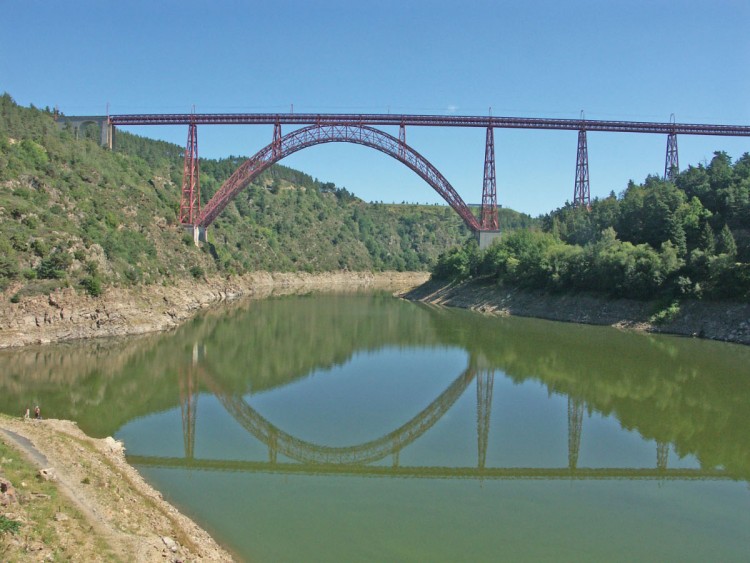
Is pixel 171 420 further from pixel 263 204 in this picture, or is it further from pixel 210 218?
pixel 263 204

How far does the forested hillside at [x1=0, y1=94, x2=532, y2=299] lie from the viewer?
2819cm

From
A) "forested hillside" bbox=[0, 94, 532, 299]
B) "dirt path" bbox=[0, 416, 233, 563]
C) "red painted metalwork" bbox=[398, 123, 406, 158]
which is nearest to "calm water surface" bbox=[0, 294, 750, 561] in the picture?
"dirt path" bbox=[0, 416, 233, 563]

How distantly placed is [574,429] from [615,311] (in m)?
22.3

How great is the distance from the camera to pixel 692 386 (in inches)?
773

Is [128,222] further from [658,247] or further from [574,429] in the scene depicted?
[574,429]

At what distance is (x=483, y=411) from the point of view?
16953 millimetres

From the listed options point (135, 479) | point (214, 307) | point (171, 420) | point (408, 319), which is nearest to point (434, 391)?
point (171, 420)

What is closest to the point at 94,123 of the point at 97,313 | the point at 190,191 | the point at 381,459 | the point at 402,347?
the point at 190,191

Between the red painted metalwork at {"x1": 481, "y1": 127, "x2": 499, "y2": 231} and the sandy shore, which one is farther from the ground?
the red painted metalwork at {"x1": 481, "y1": 127, "x2": 499, "y2": 231}

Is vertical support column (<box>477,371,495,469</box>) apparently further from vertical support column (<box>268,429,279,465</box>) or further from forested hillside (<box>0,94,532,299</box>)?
forested hillside (<box>0,94,532,299</box>)

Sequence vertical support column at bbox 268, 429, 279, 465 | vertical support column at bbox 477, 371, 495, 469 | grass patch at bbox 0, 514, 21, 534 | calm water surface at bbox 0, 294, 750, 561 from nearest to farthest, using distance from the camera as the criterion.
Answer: grass patch at bbox 0, 514, 21, 534
calm water surface at bbox 0, 294, 750, 561
vertical support column at bbox 268, 429, 279, 465
vertical support column at bbox 477, 371, 495, 469

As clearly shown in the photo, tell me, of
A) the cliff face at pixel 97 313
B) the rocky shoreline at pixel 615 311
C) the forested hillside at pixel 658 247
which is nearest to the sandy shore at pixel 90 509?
the cliff face at pixel 97 313

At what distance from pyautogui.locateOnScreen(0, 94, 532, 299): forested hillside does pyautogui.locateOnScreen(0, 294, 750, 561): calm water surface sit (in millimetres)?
5337

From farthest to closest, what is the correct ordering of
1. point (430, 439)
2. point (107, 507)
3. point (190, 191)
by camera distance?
point (190, 191) < point (430, 439) < point (107, 507)
